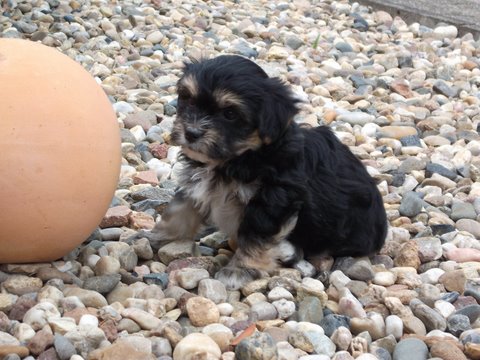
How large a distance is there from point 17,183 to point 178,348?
1072 millimetres

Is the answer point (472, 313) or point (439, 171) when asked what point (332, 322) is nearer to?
point (472, 313)

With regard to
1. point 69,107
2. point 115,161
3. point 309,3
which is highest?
point 69,107

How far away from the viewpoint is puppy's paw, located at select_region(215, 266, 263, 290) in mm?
4445

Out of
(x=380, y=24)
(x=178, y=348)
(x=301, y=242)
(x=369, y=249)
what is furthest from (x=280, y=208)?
(x=380, y=24)

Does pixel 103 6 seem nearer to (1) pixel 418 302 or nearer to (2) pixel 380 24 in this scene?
(2) pixel 380 24

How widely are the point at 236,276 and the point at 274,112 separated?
88cm

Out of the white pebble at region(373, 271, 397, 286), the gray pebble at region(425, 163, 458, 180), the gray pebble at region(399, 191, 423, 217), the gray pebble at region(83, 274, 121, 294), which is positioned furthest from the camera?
the gray pebble at region(425, 163, 458, 180)

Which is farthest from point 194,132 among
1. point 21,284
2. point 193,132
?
point 21,284

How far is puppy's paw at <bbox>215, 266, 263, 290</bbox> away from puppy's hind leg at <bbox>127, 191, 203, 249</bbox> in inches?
18.1

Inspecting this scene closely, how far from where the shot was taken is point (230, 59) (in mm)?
4410

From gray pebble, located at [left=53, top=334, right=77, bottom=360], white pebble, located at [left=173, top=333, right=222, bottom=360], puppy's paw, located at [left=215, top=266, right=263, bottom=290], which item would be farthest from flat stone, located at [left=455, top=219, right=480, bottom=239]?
gray pebble, located at [left=53, top=334, right=77, bottom=360]

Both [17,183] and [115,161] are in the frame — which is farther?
[115,161]

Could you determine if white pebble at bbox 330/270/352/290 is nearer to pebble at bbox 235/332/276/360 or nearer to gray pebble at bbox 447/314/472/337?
gray pebble at bbox 447/314/472/337

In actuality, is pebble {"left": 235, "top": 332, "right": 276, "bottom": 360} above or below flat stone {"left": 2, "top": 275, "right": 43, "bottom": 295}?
above
